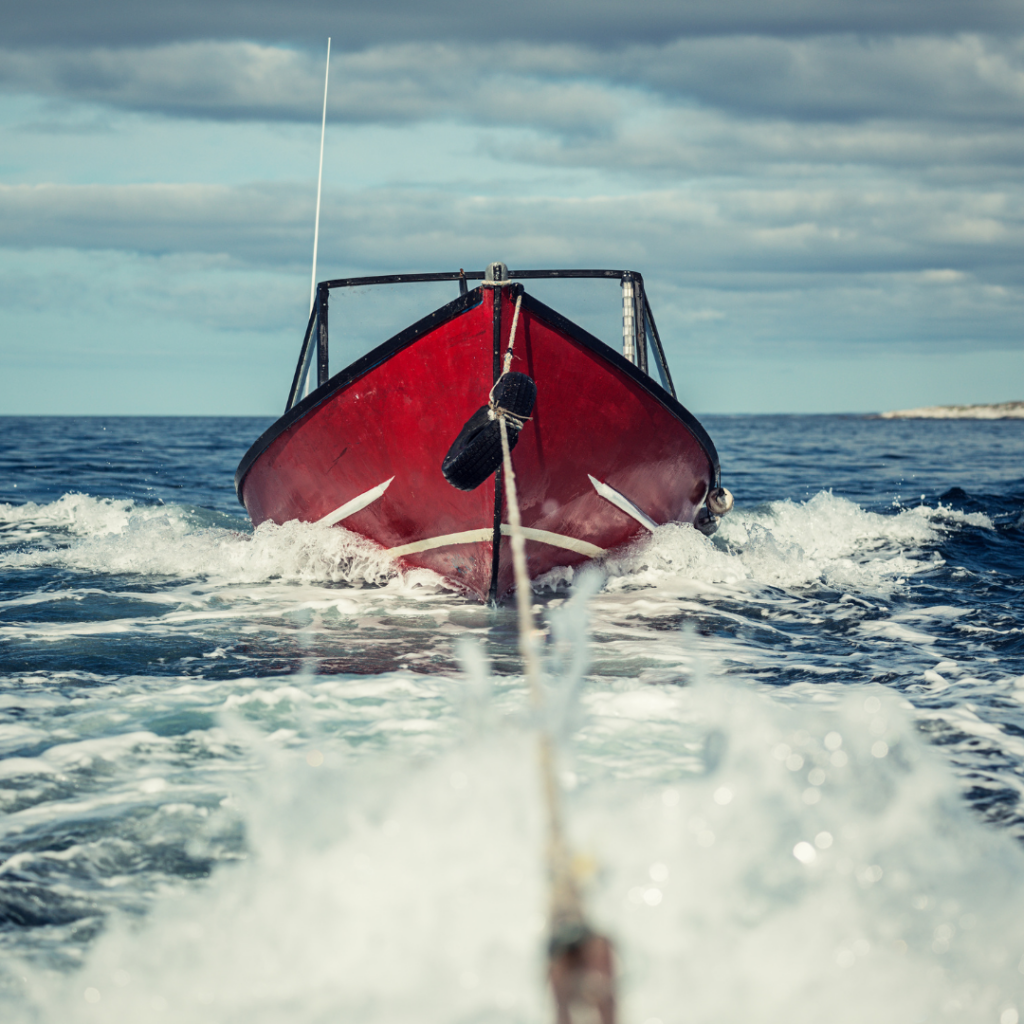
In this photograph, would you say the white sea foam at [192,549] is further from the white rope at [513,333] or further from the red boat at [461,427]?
the white rope at [513,333]

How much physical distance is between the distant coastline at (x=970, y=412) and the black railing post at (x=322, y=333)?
97883 mm

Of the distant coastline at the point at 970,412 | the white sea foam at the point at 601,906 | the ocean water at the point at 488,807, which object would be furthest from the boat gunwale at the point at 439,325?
the distant coastline at the point at 970,412

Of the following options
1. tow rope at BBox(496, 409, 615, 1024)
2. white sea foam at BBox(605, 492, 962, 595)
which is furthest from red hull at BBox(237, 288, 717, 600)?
tow rope at BBox(496, 409, 615, 1024)

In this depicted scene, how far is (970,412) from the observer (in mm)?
108688

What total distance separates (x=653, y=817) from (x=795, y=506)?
10523 millimetres

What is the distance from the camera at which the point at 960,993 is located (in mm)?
2176

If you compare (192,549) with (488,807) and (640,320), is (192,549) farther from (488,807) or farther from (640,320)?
(488,807)

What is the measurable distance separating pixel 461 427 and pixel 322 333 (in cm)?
189

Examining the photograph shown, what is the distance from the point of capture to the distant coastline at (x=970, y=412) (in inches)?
3942

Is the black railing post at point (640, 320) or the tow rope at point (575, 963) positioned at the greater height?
the black railing post at point (640, 320)

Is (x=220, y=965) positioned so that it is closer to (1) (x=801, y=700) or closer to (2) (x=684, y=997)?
(2) (x=684, y=997)

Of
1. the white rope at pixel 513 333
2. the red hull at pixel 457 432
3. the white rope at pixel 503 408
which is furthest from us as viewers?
the red hull at pixel 457 432

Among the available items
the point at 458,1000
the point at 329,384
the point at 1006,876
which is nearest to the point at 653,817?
the point at 458,1000

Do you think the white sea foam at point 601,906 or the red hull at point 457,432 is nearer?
the white sea foam at point 601,906
